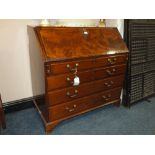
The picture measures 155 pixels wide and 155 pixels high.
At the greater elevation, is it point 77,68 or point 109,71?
point 77,68

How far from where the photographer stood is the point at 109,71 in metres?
2.12

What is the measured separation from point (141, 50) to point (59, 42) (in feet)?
4.11

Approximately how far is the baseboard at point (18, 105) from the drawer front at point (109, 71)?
32.3 inches

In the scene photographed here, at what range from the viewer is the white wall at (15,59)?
2.07m

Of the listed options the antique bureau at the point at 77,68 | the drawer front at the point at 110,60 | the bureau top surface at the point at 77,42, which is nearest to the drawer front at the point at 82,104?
the antique bureau at the point at 77,68

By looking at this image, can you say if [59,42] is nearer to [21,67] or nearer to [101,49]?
[101,49]

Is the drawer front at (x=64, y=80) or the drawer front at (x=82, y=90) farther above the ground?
the drawer front at (x=64, y=80)

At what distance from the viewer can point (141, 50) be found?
2.43m

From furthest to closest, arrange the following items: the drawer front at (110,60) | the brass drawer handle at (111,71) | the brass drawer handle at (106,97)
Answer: the brass drawer handle at (106,97), the brass drawer handle at (111,71), the drawer front at (110,60)

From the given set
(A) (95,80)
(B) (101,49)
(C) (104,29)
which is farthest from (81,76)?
(C) (104,29)

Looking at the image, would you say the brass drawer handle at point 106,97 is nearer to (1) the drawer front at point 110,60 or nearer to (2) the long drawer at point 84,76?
(2) the long drawer at point 84,76

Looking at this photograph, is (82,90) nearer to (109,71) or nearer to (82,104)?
(82,104)

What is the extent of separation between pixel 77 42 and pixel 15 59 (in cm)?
85

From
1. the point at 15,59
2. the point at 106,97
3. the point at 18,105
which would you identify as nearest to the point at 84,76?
the point at 106,97
